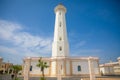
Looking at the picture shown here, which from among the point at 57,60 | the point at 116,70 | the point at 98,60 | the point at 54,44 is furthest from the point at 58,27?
the point at 116,70

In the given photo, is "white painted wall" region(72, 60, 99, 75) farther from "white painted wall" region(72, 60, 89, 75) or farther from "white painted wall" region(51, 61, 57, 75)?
"white painted wall" region(51, 61, 57, 75)

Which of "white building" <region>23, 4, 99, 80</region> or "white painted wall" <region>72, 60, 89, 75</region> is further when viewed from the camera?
"white painted wall" <region>72, 60, 89, 75</region>

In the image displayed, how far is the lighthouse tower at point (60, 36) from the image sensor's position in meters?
26.4

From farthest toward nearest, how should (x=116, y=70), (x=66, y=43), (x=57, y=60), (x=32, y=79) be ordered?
(x=116, y=70) < (x=66, y=43) < (x=57, y=60) < (x=32, y=79)

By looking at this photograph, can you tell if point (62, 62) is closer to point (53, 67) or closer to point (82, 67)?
point (53, 67)

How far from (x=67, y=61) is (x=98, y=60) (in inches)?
284

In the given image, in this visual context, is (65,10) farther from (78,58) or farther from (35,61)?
(35,61)

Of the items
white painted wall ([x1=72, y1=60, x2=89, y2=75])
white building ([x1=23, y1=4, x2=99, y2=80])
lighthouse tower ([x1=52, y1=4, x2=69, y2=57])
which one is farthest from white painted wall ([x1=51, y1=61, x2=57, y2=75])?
white painted wall ([x1=72, y1=60, x2=89, y2=75])

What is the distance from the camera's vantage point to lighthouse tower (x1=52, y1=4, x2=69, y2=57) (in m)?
26.4

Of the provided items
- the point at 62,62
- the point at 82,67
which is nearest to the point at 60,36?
the point at 62,62

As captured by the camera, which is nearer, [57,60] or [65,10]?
[57,60]

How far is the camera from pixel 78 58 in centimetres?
2559

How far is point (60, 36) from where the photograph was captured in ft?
90.3

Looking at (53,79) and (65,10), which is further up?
(65,10)
